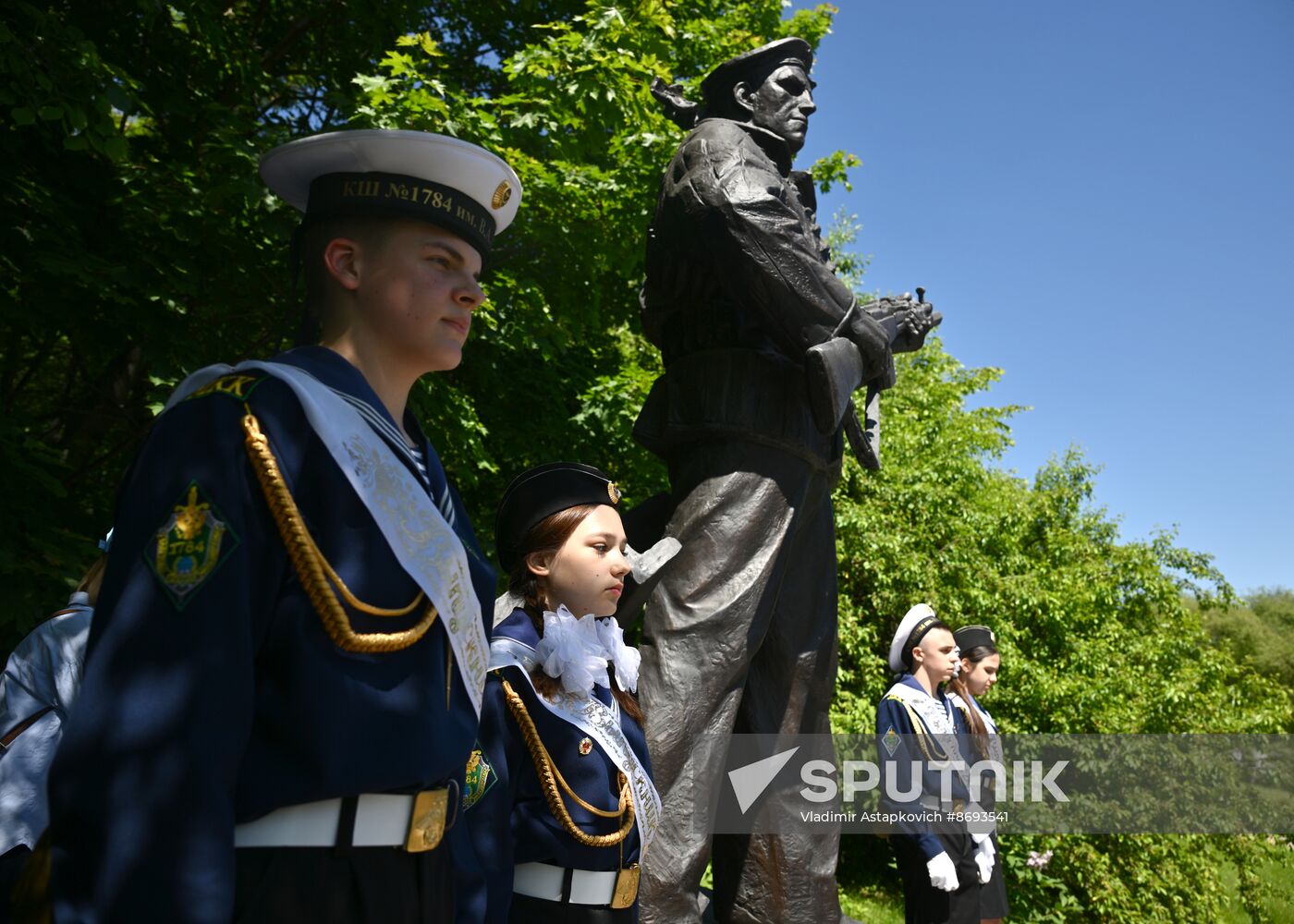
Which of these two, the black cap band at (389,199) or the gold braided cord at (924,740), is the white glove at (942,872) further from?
the black cap band at (389,199)

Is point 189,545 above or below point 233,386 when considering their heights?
below

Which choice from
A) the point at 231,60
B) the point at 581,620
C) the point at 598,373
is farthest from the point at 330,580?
the point at 598,373

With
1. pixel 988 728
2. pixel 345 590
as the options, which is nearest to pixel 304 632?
pixel 345 590

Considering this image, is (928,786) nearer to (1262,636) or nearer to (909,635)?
(909,635)

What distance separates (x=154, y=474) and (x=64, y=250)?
544 centimetres

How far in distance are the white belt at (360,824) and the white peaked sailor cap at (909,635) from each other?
5.20 metres

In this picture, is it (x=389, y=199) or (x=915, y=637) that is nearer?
(x=389, y=199)

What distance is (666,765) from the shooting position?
340 cm

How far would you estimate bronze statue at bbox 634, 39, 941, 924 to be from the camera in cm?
357

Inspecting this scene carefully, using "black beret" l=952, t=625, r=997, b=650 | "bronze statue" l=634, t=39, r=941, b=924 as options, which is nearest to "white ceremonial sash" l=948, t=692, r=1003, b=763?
"black beret" l=952, t=625, r=997, b=650

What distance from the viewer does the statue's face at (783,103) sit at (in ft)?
14.1

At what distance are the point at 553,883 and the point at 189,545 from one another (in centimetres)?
148

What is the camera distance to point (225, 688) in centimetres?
131

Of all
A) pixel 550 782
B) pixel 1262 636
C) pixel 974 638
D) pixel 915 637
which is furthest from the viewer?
pixel 1262 636
